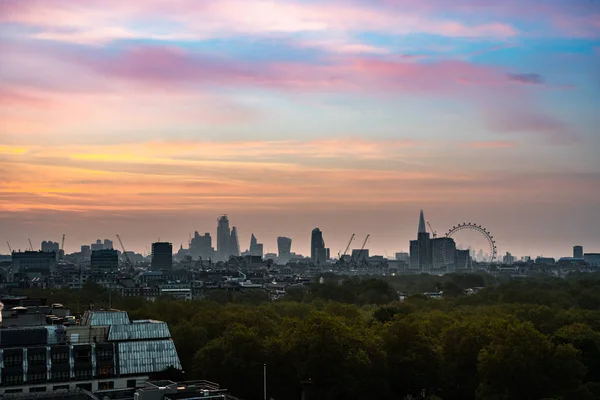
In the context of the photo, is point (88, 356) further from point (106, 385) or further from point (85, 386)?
point (106, 385)

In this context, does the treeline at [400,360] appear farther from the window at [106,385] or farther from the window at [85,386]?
the window at [85,386]

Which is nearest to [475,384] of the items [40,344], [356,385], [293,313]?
[356,385]

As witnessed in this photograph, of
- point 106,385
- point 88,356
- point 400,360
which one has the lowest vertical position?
point 106,385

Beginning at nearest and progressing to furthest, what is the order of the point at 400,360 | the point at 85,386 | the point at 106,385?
1. the point at 85,386
2. the point at 106,385
3. the point at 400,360

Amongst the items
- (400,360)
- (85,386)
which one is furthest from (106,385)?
(400,360)

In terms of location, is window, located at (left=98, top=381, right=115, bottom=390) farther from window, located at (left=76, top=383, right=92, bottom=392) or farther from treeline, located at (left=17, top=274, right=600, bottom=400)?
treeline, located at (left=17, top=274, right=600, bottom=400)

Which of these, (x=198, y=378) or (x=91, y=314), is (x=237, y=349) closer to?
(x=198, y=378)

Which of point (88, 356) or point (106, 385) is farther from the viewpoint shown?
point (88, 356)

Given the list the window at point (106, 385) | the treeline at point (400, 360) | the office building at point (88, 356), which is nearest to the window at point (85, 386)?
the office building at point (88, 356)

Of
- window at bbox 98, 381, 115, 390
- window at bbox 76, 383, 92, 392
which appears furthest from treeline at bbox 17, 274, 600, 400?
window at bbox 76, 383, 92, 392
